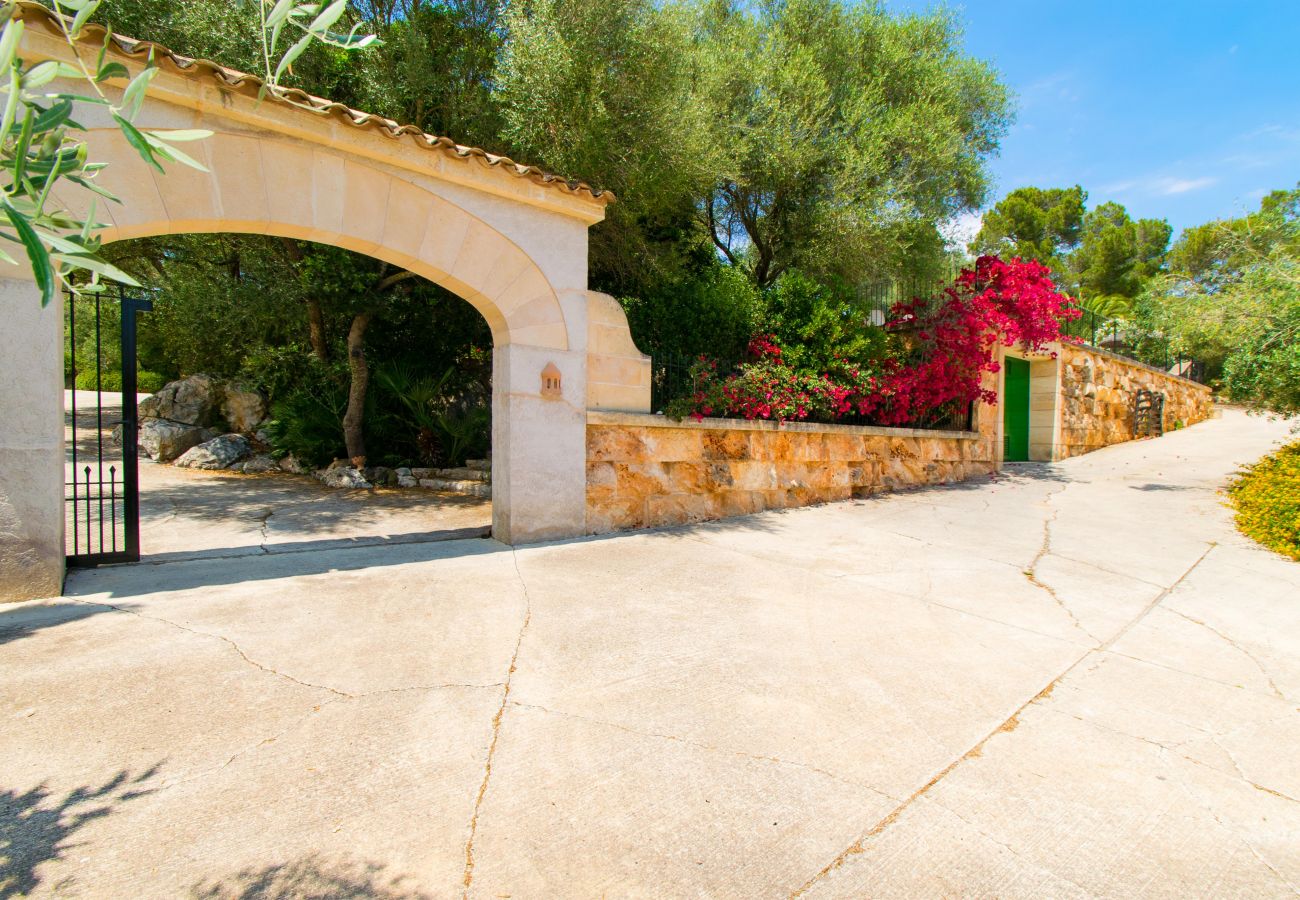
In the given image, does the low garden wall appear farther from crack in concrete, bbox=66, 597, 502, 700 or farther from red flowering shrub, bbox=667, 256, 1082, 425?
crack in concrete, bbox=66, 597, 502, 700

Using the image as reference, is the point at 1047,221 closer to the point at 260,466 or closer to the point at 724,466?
the point at 724,466

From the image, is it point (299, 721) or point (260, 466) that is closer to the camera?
point (299, 721)

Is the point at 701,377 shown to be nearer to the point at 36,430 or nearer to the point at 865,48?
the point at 36,430

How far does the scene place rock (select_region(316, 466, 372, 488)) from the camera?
9242 mm

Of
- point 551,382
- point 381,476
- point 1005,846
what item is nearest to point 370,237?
point 551,382

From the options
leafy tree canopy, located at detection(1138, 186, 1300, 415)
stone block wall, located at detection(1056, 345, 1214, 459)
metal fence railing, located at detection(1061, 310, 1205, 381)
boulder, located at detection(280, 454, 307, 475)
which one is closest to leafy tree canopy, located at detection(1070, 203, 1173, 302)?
metal fence railing, located at detection(1061, 310, 1205, 381)

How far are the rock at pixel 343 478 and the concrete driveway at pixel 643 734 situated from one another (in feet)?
15.6

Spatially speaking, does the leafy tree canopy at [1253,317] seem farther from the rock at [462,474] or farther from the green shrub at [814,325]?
the rock at [462,474]

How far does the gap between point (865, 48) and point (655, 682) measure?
32.0 feet

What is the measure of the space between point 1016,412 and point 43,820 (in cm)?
1251

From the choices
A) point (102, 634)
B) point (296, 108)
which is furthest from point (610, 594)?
point (296, 108)

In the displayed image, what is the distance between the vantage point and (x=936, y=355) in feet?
29.0

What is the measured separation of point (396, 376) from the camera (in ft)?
32.9

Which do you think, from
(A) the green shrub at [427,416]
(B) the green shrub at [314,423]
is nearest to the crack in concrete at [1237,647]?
(A) the green shrub at [427,416]
